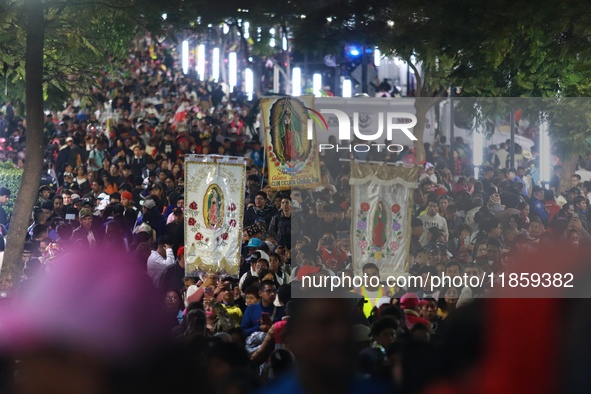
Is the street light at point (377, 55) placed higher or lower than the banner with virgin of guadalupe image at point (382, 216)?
higher

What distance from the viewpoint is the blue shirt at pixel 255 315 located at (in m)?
9.86

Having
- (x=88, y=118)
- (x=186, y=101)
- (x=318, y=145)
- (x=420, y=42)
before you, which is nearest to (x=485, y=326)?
(x=420, y=42)

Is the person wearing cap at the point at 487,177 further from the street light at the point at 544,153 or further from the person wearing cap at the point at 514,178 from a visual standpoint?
the street light at the point at 544,153

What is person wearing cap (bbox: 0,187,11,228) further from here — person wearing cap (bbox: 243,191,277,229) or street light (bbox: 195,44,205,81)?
street light (bbox: 195,44,205,81)

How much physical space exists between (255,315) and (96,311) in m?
6.73

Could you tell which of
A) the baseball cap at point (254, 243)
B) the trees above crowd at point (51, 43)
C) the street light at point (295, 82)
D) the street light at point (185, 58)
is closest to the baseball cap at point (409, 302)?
the baseball cap at point (254, 243)

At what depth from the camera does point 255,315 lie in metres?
10.0

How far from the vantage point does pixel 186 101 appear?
1325 inches

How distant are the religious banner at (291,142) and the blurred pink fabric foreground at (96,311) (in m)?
8.79

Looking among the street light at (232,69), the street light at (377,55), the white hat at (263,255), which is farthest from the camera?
the street light at (232,69)

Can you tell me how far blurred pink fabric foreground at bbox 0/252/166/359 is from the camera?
3352 millimetres

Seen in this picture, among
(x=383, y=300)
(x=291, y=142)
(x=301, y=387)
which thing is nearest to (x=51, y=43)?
(x=291, y=142)

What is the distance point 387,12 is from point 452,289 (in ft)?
9.42

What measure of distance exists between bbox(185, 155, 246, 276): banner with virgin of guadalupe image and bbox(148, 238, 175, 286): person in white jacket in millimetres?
315
